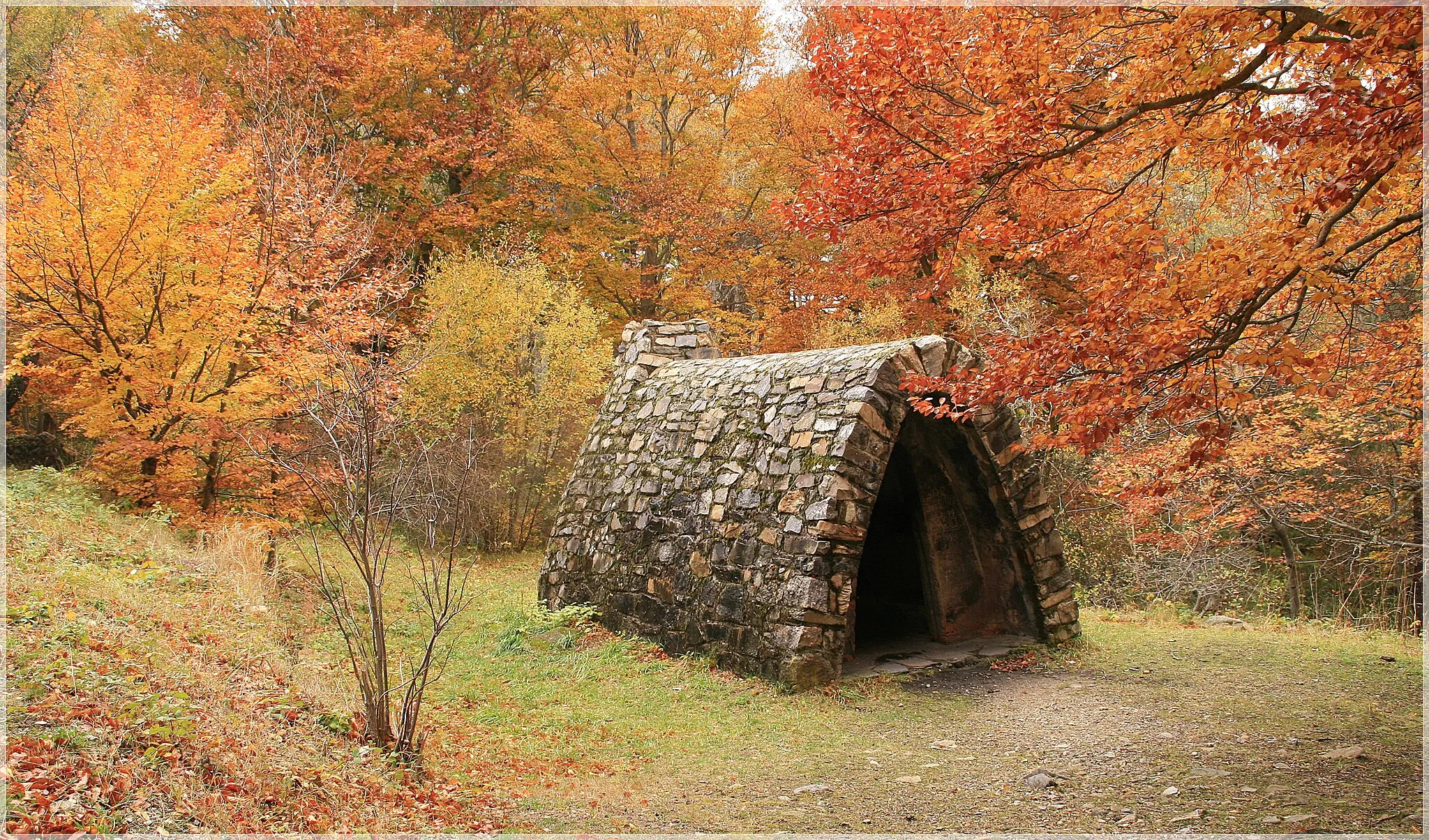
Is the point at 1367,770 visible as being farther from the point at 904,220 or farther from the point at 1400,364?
the point at 904,220

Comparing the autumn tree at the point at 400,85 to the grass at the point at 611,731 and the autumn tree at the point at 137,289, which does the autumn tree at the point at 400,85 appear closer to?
the autumn tree at the point at 137,289

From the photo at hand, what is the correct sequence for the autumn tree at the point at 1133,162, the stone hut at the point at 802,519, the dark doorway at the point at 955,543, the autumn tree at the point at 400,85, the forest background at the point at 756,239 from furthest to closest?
the autumn tree at the point at 400,85 < the dark doorway at the point at 955,543 < the stone hut at the point at 802,519 < the forest background at the point at 756,239 < the autumn tree at the point at 1133,162

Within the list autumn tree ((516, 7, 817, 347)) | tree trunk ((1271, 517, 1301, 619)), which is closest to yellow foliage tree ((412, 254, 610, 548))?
autumn tree ((516, 7, 817, 347))

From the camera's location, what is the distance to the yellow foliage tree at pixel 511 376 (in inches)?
576

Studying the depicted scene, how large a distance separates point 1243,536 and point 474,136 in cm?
1666

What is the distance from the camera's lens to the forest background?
4.23 meters

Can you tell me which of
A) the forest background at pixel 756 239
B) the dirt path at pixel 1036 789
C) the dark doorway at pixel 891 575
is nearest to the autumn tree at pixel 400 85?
the forest background at pixel 756 239

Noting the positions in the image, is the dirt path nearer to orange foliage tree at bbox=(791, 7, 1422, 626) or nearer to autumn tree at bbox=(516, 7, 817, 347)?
orange foliage tree at bbox=(791, 7, 1422, 626)

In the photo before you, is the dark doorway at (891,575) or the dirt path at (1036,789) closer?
Result: the dirt path at (1036,789)

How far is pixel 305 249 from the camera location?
37.0 ft

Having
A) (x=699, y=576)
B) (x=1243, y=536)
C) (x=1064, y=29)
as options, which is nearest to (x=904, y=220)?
(x=1064, y=29)

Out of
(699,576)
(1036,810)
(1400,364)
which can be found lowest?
(1036,810)

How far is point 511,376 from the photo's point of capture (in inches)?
588

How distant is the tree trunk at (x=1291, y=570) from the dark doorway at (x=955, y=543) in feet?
19.5
